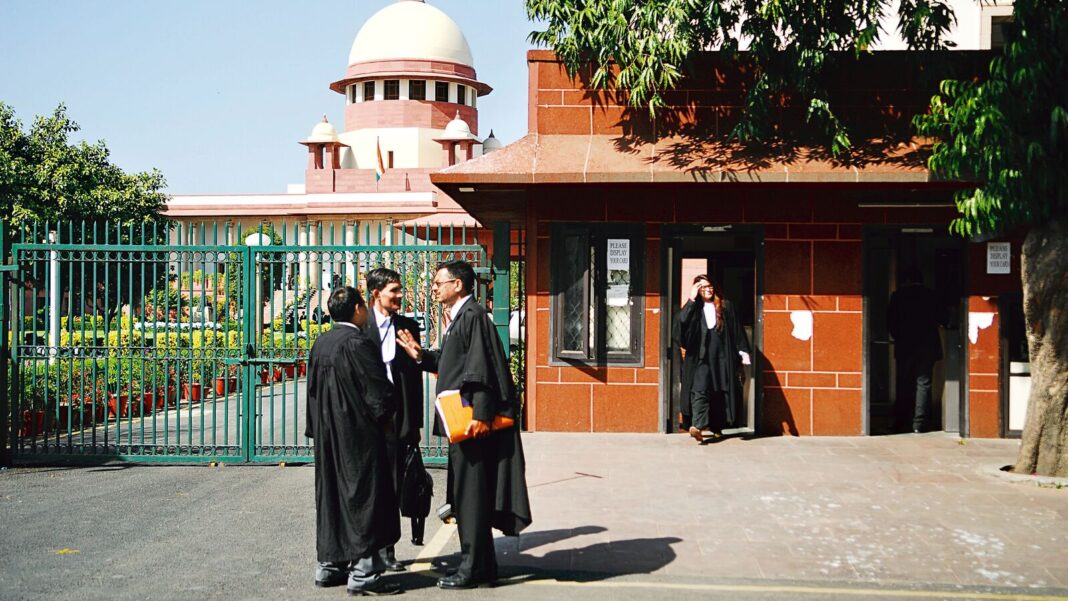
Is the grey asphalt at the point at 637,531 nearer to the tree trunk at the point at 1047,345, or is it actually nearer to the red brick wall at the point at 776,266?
the tree trunk at the point at 1047,345

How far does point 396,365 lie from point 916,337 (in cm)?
761

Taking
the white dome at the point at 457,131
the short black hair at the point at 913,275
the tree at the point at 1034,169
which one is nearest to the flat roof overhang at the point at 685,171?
the short black hair at the point at 913,275

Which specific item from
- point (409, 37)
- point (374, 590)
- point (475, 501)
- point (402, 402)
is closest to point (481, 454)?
point (475, 501)

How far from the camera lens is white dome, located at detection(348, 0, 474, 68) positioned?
6272 centimetres

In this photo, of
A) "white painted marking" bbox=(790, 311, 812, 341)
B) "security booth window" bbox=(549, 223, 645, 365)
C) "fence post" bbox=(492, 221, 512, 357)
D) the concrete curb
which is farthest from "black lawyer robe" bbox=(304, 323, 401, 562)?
"white painted marking" bbox=(790, 311, 812, 341)

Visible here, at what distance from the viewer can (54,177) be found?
26219 millimetres

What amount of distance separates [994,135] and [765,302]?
3.54 m

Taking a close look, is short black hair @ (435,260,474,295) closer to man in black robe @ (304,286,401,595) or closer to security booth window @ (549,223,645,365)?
man in black robe @ (304,286,401,595)

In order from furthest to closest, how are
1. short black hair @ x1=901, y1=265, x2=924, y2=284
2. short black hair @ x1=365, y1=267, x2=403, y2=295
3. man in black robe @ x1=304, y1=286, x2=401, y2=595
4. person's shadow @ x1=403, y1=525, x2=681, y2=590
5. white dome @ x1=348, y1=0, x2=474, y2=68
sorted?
white dome @ x1=348, y1=0, x2=474, y2=68, short black hair @ x1=901, y1=265, x2=924, y2=284, short black hair @ x1=365, y1=267, x2=403, y2=295, person's shadow @ x1=403, y1=525, x2=681, y2=590, man in black robe @ x1=304, y1=286, x2=401, y2=595

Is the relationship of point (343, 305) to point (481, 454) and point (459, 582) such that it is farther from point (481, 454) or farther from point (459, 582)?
point (459, 582)

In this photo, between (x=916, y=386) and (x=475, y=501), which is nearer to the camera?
(x=475, y=501)

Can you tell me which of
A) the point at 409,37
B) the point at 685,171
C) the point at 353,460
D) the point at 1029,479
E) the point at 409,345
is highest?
the point at 409,37

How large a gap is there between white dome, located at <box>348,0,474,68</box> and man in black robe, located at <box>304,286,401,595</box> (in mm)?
58704

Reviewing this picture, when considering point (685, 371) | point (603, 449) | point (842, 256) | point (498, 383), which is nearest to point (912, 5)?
point (842, 256)
